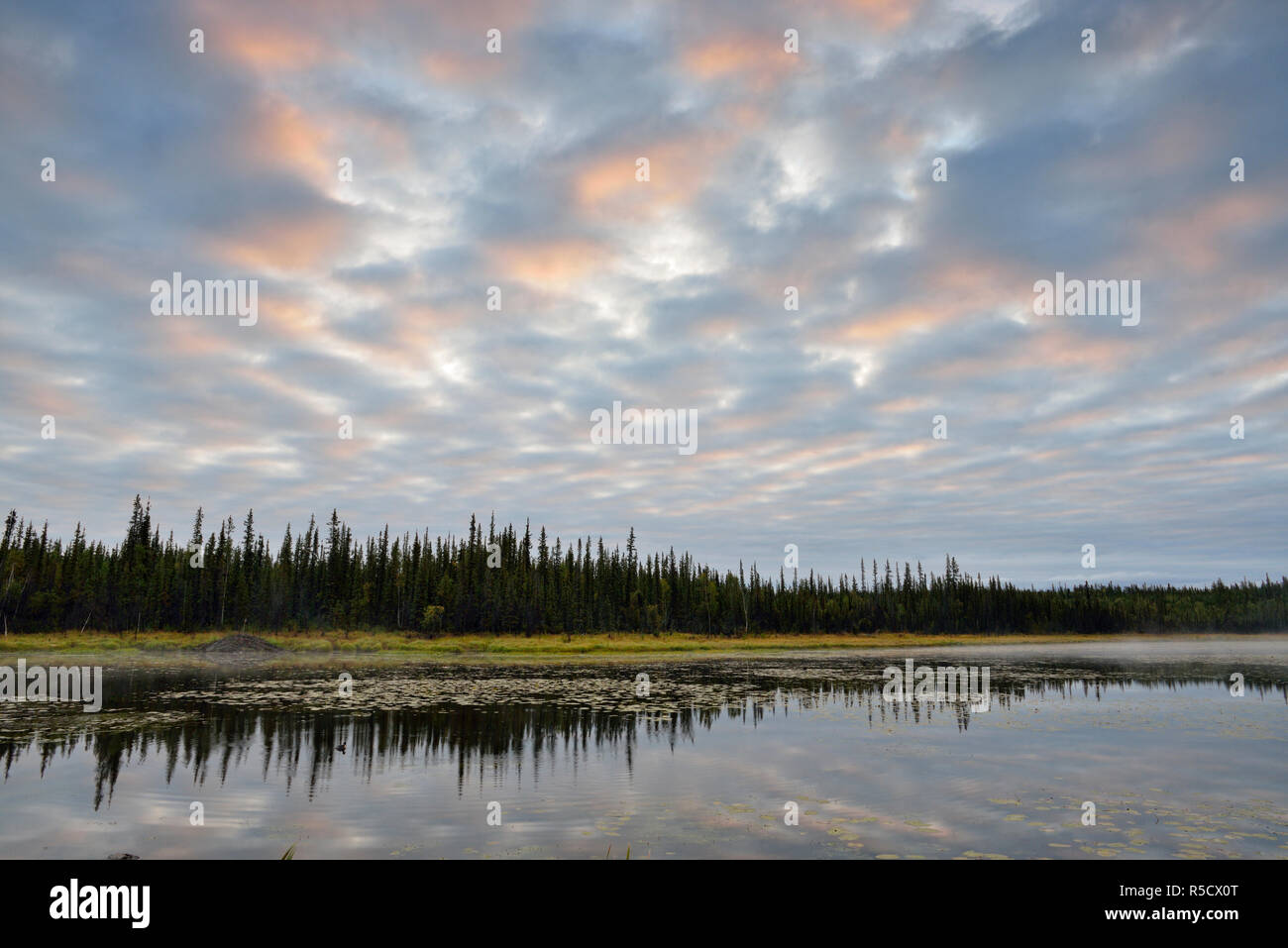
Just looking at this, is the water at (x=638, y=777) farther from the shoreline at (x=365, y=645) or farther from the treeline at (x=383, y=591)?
the treeline at (x=383, y=591)

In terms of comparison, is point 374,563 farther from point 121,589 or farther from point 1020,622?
point 1020,622

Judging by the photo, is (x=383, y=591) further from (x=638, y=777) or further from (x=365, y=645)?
(x=638, y=777)

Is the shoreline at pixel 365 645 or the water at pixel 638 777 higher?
the water at pixel 638 777

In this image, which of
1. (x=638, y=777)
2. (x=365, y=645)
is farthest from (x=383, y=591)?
(x=638, y=777)

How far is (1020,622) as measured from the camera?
18800 centimetres

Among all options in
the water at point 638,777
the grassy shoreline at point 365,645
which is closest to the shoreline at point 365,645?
the grassy shoreline at point 365,645

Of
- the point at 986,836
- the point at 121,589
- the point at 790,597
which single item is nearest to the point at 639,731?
the point at 986,836

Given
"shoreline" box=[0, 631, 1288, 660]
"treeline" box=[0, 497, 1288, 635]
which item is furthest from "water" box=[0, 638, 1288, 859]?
"treeline" box=[0, 497, 1288, 635]

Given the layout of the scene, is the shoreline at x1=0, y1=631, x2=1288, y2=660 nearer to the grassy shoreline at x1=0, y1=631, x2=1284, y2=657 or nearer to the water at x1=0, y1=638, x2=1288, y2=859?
the grassy shoreline at x1=0, y1=631, x2=1284, y2=657

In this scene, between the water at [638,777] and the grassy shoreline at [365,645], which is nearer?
the water at [638,777]

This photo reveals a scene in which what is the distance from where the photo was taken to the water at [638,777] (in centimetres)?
1198

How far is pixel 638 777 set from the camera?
56.5 feet

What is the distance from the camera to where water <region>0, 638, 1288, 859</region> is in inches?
472
